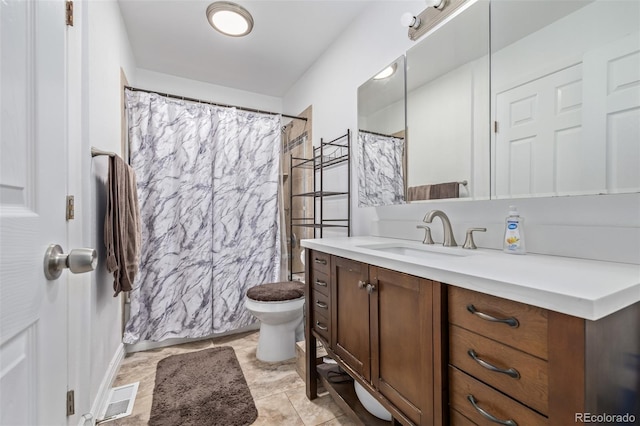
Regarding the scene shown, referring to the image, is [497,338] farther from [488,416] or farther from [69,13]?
[69,13]

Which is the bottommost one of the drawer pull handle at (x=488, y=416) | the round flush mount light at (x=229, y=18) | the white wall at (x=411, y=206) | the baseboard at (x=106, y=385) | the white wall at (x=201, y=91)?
the baseboard at (x=106, y=385)

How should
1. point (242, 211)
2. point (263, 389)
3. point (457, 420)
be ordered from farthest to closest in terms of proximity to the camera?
1. point (242, 211)
2. point (263, 389)
3. point (457, 420)

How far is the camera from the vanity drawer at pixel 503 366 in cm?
58

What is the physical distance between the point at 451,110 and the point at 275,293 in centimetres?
159

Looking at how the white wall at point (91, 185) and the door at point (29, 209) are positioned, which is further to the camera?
the white wall at point (91, 185)

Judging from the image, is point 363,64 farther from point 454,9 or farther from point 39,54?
point 39,54

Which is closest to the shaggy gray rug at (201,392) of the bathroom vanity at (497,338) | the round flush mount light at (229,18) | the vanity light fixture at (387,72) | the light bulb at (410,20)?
the bathroom vanity at (497,338)

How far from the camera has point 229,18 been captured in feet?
6.43

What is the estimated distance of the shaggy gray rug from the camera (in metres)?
1.43

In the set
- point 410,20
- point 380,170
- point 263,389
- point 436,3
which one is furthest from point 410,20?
point 263,389

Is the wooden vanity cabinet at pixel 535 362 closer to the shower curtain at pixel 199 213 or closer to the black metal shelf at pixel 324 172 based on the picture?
the black metal shelf at pixel 324 172

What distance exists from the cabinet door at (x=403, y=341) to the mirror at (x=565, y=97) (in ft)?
2.05

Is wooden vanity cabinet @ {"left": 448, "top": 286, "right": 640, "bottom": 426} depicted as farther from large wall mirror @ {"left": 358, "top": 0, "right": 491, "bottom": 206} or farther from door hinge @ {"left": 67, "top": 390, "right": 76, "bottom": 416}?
door hinge @ {"left": 67, "top": 390, "right": 76, "bottom": 416}

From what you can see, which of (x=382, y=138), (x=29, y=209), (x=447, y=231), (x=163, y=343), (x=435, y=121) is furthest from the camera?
(x=163, y=343)
